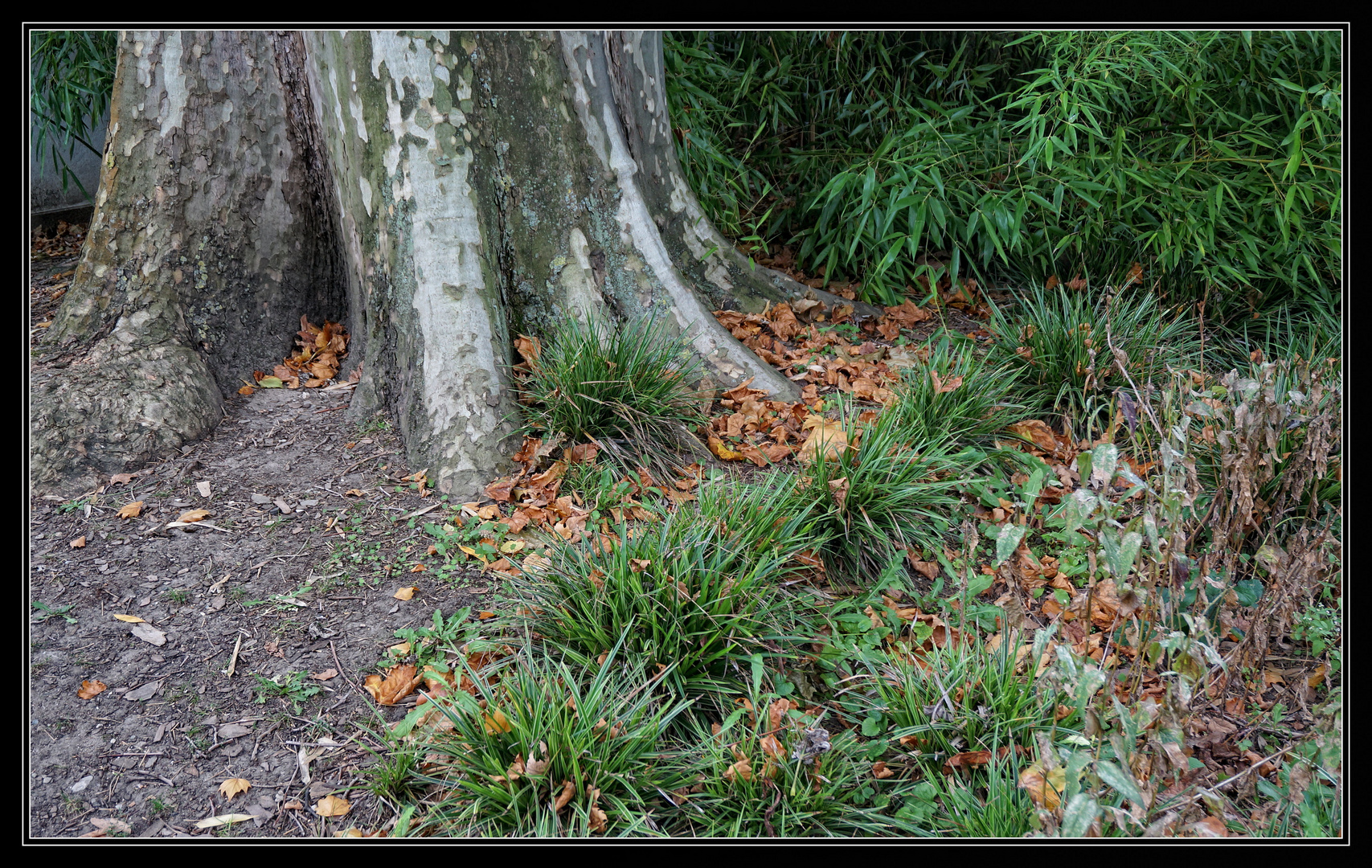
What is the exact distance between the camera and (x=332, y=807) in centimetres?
199

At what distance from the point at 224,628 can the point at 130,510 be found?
72cm

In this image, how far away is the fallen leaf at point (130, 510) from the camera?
2.85 meters

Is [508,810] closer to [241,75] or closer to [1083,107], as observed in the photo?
[241,75]

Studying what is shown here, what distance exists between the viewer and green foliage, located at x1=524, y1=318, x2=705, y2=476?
299 cm

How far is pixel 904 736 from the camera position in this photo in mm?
2146

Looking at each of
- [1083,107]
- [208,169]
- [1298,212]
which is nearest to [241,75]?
[208,169]

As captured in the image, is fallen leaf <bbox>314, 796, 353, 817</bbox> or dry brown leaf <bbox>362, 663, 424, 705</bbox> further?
dry brown leaf <bbox>362, 663, 424, 705</bbox>

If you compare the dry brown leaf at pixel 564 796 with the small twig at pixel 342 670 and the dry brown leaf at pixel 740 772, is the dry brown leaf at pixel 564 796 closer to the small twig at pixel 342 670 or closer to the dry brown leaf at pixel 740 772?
the dry brown leaf at pixel 740 772

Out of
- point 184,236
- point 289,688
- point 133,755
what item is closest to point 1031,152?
point 289,688

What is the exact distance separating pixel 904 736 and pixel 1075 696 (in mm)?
699

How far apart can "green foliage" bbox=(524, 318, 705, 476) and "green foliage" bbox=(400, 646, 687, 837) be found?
1.04 meters

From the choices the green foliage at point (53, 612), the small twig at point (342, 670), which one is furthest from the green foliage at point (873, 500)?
the green foliage at point (53, 612)

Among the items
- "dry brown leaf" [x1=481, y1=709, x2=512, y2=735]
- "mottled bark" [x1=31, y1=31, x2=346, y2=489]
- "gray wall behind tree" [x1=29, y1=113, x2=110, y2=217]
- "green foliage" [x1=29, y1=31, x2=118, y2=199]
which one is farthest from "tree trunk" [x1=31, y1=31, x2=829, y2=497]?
"gray wall behind tree" [x1=29, y1=113, x2=110, y2=217]

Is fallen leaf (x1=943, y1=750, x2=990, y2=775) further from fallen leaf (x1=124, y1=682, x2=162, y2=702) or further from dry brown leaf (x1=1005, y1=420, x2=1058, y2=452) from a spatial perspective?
fallen leaf (x1=124, y1=682, x2=162, y2=702)
